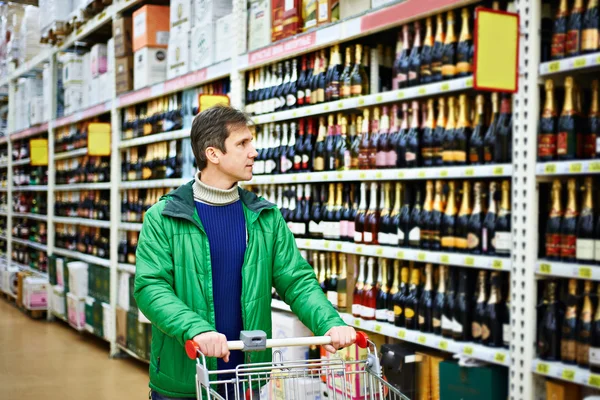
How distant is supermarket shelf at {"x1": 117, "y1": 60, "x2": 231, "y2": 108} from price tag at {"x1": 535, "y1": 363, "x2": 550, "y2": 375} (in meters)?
3.09

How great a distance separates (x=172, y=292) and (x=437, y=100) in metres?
2.02

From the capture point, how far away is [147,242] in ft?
7.77

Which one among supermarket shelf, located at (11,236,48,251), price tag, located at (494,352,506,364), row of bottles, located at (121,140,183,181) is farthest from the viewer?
supermarket shelf, located at (11,236,48,251)

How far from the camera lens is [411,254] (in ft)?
11.9

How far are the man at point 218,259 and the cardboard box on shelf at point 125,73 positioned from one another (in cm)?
476

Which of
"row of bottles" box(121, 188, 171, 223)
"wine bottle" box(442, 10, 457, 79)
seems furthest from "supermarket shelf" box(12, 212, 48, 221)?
"wine bottle" box(442, 10, 457, 79)

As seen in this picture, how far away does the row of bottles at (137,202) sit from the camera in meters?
6.73

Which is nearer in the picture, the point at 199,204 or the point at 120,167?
the point at 199,204

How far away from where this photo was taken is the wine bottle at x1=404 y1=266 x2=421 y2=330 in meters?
3.71

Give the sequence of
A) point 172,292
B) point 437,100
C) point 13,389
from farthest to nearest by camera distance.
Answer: point 13,389
point 437,100
point 172,292

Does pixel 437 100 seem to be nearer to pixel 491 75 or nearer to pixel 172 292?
pixel 491 75

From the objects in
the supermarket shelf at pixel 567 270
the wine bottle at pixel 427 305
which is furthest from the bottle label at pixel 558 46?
the wine bottle at pixel 427 305

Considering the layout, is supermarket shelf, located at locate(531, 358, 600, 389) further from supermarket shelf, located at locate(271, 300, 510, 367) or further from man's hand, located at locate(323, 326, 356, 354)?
man's hand, located at locate(323, 326, 356, 354)

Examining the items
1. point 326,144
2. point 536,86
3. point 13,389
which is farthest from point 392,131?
point 13,389
